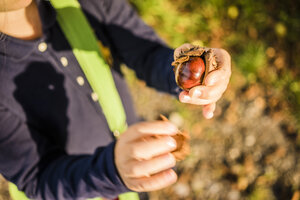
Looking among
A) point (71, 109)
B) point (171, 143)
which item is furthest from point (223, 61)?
point (71, 109)

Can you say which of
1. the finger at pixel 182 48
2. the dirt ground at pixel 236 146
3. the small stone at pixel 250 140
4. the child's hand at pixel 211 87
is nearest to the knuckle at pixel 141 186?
the child's hand at pixel 211 87

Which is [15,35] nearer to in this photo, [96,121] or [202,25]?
[96,121]

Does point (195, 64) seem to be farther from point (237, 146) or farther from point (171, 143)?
point (237, 146)

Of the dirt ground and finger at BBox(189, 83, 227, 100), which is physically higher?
finger at BBox(189, 83, 227, 100)

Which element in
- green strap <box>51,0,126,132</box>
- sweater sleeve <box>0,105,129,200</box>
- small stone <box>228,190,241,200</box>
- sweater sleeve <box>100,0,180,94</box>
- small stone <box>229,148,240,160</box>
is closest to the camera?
sweater sleeve <box>0,105,129,200</box>

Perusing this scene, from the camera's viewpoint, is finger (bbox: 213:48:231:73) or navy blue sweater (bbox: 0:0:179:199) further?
navy blue sweater (bbox: 0:0:179:199)

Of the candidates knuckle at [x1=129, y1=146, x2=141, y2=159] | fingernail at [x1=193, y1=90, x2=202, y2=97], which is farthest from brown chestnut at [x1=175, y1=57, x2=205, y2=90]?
knuckle at [x1=129, y1=146, x2=141, y2=159]

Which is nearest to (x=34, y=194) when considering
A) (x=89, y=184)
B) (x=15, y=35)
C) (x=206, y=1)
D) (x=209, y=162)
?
(x=89, y=184)

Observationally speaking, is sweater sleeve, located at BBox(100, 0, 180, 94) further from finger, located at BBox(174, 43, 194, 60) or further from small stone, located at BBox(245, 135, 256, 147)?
small stone, located at BBox(245, 135, 256, 147)
